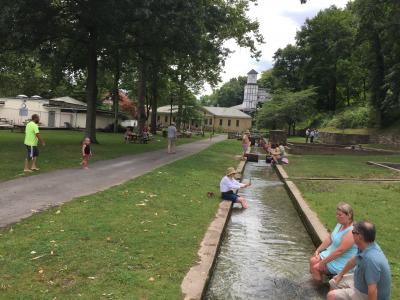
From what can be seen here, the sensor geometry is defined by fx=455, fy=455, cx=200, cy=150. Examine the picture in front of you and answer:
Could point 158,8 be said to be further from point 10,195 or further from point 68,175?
point 10,195

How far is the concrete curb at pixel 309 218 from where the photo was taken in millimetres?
8484

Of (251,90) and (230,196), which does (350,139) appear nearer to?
(230,196)

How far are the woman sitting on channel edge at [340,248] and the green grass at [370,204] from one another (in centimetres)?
69

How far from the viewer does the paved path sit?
8.83 metres

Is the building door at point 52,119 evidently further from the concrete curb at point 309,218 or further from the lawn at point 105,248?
the lawn at point 105,248

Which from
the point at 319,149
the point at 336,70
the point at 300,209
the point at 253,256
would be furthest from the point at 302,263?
the point at 336,70

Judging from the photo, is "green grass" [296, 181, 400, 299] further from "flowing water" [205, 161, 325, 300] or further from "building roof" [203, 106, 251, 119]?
"building roof" [203, 106, 251, 119]

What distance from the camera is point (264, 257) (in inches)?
302

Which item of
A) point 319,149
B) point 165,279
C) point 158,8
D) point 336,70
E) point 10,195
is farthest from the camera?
point 336,70

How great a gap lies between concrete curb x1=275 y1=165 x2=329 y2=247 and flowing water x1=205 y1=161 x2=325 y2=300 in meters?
0.14

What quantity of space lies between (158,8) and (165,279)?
17.1 metres

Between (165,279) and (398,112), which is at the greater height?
(398,112)

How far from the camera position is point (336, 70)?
62812 mm

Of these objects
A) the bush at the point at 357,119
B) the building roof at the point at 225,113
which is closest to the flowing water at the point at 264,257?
the bush at the point at 357,119
